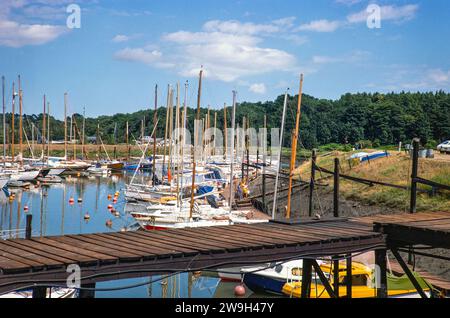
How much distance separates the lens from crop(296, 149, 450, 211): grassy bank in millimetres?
38219

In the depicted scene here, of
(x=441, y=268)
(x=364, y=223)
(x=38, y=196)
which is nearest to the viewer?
(x=364, y=223)

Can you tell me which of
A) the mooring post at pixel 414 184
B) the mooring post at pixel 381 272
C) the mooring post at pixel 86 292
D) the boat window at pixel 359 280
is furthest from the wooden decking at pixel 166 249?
the boat window at pixel 359 280

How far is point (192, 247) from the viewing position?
38.5 feet

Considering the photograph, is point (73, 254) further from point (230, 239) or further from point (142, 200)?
point (142, 200)

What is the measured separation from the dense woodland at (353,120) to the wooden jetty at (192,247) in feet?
264

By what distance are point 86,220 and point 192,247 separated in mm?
35432

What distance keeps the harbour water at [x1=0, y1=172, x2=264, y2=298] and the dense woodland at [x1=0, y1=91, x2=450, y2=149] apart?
30.6 m

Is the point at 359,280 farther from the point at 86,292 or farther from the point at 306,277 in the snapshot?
the point at 86,292

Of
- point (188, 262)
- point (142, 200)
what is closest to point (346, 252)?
point (188, 262)

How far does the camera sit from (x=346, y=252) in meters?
13.3

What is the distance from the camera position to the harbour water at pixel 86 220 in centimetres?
2664

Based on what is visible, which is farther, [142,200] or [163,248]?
[142,200]

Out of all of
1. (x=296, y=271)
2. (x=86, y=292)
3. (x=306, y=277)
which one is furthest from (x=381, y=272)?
(x=296, y=271)
